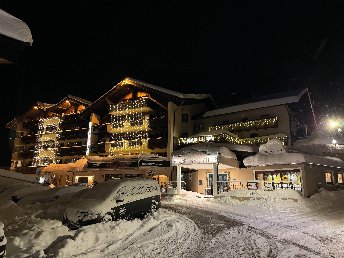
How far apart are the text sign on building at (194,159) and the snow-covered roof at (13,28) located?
1972cm

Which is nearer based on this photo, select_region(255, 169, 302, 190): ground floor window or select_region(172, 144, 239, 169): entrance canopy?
Answer: select_region(255, 169, 302, 190): ground floor window

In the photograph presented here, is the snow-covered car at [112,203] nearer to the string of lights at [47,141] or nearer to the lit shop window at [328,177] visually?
the lit shop window at [328,177]

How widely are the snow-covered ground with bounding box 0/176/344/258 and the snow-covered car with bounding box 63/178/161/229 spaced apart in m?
0.40

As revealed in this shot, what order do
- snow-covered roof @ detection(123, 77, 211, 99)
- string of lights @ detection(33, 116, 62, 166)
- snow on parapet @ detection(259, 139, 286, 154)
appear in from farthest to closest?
string of lights @ detection(33, 116, 62, 166), snow-covered roof @ detection(123, 77, 211, 99), snow on parapet @ detection(259, 139, 286, 154)

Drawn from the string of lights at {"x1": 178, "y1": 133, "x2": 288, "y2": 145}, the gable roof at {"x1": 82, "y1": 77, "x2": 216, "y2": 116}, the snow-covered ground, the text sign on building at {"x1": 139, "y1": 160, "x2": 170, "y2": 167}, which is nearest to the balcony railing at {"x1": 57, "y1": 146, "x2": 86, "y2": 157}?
the gable roof at {"x1": 82, "y1": 77, "x2": 216, "y2": 116}

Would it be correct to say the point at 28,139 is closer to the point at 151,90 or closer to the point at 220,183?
the point at 151,90

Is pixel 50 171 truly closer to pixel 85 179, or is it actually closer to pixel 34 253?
pixel 85 179

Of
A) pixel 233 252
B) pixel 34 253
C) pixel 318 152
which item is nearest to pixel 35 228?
pixel 34 253

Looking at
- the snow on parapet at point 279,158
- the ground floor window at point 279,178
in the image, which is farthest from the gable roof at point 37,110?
the snow on parapet at point 279,158

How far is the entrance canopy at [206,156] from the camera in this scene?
2454cm

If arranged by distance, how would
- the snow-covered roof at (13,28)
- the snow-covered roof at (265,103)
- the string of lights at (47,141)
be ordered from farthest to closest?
the string of lights at (47,141), the snow-covered roof at (265,103), the snow-covered roof at (13,28)

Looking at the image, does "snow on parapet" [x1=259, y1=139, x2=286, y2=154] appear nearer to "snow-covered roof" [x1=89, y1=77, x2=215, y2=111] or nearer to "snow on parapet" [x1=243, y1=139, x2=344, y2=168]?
"snow on parapet" [x1=243, y1=139, x2=344, y2=168]

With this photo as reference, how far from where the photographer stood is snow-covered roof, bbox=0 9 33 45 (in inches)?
238

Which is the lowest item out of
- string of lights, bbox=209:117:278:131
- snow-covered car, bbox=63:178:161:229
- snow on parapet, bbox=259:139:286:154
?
snow-covered car, bbox=63:178:161:229
